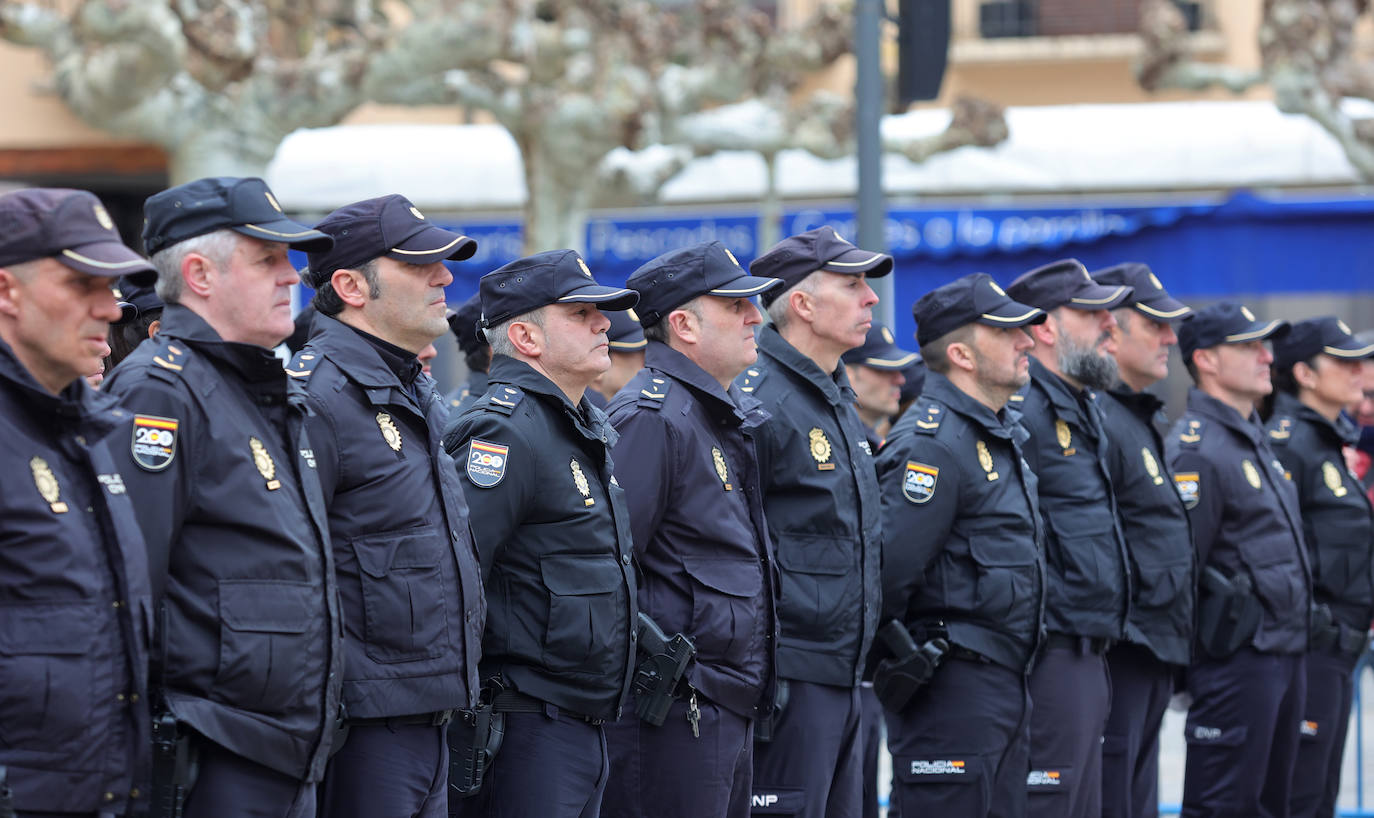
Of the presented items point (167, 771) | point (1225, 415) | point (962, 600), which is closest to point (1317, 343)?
point (1225, 415)

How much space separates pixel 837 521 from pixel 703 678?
805mm

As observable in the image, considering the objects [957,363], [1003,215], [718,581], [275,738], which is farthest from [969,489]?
[1003,215]

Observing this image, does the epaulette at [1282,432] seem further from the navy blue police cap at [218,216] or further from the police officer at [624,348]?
the navy blue police cap at [218,216]

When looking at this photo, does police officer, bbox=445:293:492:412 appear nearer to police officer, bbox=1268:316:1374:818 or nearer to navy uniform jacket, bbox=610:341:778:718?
navy uniform jacket, bbox=610:341:778:718

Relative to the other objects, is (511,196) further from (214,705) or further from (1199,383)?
(214,705)

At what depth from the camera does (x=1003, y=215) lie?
15906 millimetres

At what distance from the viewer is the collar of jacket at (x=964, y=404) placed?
20.2 feet

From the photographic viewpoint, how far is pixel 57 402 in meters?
3.35

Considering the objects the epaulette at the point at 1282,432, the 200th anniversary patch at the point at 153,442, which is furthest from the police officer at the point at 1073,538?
the 200th anniversary patch at the point at 153,442

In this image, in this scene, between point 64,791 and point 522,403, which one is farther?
point 522,403

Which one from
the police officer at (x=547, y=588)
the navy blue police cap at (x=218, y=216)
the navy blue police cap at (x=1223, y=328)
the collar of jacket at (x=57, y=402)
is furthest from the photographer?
Answer: the navy blue police cap at (x=1223, y=328)

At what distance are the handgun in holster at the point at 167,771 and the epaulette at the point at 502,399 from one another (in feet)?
4.75

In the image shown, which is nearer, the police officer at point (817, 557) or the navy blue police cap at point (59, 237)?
the navy blue police cap at point (59, 237)

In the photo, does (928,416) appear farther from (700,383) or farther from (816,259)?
(700,383)
